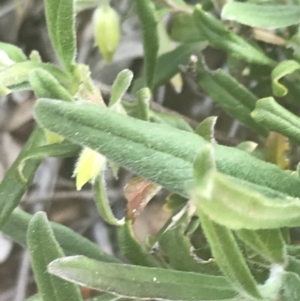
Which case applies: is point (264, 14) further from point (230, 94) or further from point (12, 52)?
point (12, 52)

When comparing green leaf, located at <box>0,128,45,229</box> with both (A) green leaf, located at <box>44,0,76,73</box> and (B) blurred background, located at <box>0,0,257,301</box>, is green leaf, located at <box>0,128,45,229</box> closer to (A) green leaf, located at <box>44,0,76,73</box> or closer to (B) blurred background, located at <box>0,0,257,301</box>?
(A) green leaf, located at <box>44,0,76,73</box>

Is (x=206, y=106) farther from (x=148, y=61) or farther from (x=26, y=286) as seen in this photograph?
(x=26, y=286)

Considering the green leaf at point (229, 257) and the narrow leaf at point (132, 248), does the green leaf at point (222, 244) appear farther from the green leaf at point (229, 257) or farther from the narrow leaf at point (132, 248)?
the narrow leaf at point (132, 248)

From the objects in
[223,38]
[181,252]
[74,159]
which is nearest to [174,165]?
[181,252]

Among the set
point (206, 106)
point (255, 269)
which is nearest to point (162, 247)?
point (255, 269)

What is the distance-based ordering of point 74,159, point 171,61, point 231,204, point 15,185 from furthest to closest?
point 74,159
point 171,61
point 15,185
point 231,204

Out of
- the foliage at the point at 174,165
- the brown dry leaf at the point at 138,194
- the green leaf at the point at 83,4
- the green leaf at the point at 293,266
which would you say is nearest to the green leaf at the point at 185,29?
the foliage at the point at 174,165
